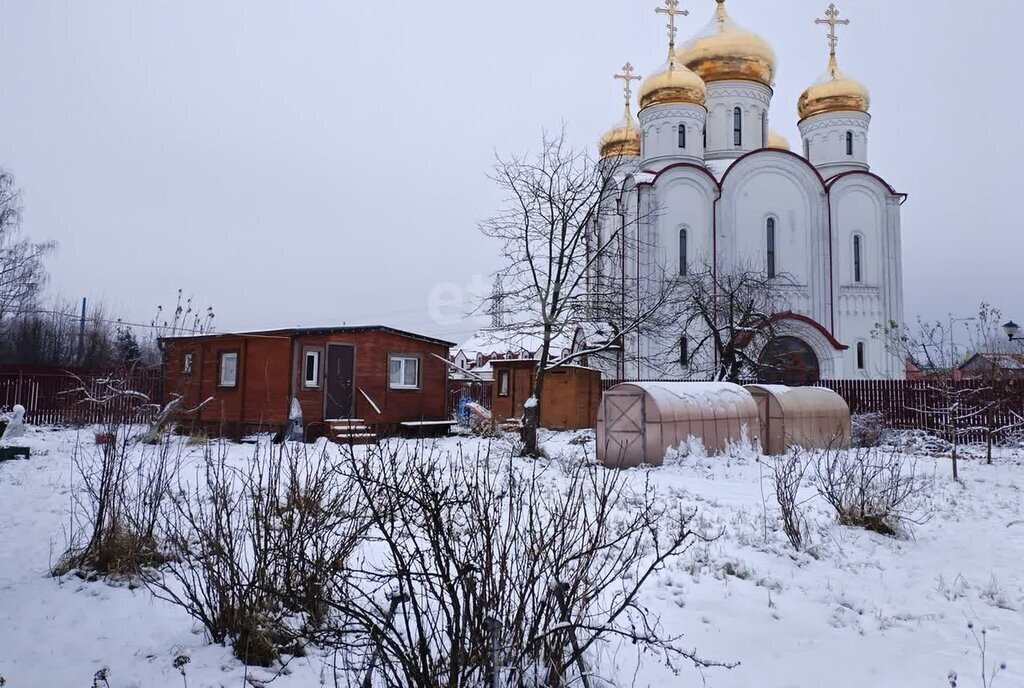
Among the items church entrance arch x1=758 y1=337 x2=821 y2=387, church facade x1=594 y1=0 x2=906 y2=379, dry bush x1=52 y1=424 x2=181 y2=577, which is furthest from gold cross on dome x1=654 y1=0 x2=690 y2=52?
dry bush x1=52 y1=424 x2=181 y2=577

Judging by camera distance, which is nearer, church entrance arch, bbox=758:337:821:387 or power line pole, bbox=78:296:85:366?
church entrance arch, bbox=758:337:821:387

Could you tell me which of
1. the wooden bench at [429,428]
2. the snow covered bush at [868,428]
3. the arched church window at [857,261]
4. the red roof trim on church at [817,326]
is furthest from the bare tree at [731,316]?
the wooden bench at [429,428]

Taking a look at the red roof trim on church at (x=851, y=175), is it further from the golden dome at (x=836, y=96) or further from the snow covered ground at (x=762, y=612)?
the snow covered ground at (x=762, y=612)

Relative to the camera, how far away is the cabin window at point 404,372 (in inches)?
744

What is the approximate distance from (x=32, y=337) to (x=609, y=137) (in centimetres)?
3173

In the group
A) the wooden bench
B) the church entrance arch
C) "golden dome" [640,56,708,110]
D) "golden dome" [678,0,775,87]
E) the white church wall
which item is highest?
"golden dome" [678,0,775,87]

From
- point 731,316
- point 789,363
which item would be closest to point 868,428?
point 731,316

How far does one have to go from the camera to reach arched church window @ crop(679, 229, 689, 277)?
29087mm

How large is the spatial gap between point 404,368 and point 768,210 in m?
18.5

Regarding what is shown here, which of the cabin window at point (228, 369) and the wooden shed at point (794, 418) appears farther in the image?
the cabin window at point (228, 369)

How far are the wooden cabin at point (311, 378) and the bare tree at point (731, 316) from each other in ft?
29.7

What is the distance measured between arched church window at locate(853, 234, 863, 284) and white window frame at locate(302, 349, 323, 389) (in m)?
22.8

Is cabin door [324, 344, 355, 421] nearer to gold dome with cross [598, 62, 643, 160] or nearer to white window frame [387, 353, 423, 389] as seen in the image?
white window frame [387, 353, 423, 389]

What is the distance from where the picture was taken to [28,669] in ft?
13.8
